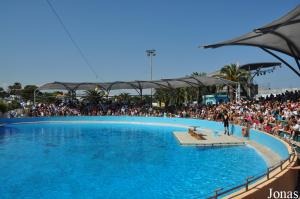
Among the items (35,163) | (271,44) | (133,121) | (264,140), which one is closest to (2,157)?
(35,163)

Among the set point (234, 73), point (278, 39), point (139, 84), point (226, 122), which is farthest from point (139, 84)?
point (278, 39)

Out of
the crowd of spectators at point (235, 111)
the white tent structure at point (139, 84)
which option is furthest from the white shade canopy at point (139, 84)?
the crowd of spectators at point (235, 111)

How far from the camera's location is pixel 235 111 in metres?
23.2

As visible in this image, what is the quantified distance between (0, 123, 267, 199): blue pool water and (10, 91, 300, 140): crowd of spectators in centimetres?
225

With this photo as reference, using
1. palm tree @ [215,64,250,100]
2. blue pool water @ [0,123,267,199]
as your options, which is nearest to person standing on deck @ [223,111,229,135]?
blue pool water @ [0,123,267,199]

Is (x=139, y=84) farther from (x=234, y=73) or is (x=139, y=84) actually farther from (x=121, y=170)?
(x=121, y=170)

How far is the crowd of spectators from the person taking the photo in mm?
15737

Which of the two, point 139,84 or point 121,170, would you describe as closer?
point 121,170

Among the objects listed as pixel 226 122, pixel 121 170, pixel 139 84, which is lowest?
pixel 121 170

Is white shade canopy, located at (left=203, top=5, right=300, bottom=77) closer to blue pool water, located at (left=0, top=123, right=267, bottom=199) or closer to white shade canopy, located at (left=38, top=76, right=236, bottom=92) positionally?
blue pool water, located at (left=0, top=123, right=267, bottom=199)

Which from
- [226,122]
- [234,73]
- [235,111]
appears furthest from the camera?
[234,73]

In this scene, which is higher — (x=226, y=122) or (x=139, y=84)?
(x=139, y=84)

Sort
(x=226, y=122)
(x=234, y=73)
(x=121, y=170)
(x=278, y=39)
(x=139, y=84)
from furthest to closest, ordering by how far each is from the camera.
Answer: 1. (x=234, y=73)
2. (x=139, y=84)
3. (x=226, y=122)
4. (x=278, y=39)
5. (x=121, y=170)

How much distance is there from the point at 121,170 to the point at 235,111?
14.1 metres
